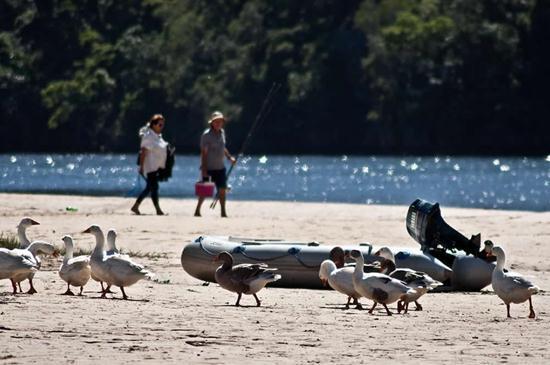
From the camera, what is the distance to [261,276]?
1532cm

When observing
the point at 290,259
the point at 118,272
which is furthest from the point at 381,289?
the point at 290,259

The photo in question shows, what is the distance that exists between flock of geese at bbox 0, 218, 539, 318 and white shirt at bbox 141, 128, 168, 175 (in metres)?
9.25

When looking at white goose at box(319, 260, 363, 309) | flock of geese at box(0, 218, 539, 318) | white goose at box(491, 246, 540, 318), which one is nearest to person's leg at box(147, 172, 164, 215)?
flock of geese at box(0, 218, 539, 318)

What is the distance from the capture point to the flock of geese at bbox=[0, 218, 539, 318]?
48.3 feet

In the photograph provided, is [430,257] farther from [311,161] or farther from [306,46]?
[306,46]

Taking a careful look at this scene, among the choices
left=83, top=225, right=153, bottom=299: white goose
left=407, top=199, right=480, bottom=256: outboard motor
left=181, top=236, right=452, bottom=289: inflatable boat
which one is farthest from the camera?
left=407, top=199, right=480, bottom=256: outboard motor

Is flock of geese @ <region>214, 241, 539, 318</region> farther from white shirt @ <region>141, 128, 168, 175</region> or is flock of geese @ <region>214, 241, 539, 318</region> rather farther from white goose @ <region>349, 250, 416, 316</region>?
white shirt @ <region>141, 128, 168, 175</region>

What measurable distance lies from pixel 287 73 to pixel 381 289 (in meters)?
78.6

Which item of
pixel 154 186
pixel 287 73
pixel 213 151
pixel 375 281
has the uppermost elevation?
pixel 287 73

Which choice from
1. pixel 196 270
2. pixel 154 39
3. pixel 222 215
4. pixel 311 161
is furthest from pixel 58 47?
pixel 196 270

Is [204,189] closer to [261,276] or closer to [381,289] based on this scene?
[261,276]

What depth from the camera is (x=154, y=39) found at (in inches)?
4048

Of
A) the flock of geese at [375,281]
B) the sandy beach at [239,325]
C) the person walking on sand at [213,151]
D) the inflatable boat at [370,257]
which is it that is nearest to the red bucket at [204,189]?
the person walking on sand at [213,151]

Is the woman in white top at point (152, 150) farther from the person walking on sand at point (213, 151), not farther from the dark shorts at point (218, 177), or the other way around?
the dark shorts at point (218, 177)
